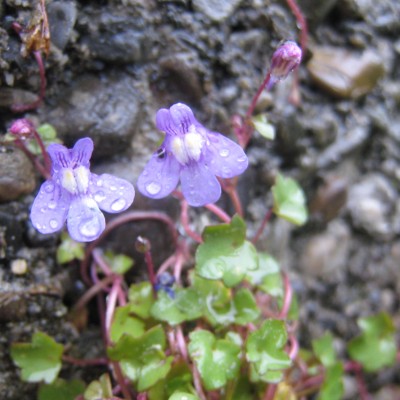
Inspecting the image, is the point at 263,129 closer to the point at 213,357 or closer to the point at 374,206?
the point at 213,357

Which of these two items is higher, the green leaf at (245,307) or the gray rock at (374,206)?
the green leaf at (245,307)

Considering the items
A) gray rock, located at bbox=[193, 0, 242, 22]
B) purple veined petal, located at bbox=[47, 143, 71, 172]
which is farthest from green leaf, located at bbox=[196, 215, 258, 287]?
gray rock, located at bbox=[193, 0, 242, 22]

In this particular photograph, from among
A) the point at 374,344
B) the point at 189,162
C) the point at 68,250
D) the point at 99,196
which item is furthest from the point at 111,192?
the point at 374,344

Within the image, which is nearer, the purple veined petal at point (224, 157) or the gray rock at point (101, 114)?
the purple veined petal at point (224, 157)

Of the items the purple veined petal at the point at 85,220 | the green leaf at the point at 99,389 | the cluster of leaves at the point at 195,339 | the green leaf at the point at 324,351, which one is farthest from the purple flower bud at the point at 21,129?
the green leaf at the point at 324,351

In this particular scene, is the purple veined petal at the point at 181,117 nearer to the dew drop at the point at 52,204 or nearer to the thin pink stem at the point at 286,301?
the dew drop at the point at 52,204

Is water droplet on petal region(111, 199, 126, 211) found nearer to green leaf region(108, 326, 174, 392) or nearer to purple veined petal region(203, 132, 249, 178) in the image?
purple veined petal region(203, 132, 249, 178)

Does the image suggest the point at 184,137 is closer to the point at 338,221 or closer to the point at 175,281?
the point at 175,281
